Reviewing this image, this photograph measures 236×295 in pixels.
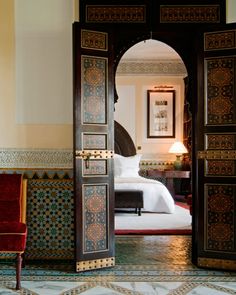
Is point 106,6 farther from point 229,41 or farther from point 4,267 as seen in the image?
point 4,267

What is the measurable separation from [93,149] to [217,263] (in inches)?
64.7

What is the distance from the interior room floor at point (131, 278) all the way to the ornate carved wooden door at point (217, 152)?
26 centimetres

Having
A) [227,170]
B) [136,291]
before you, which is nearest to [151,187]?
[227,170]

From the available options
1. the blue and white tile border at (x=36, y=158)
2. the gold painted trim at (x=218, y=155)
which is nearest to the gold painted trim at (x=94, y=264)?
the blue and white tile border at (x=36, y=158)

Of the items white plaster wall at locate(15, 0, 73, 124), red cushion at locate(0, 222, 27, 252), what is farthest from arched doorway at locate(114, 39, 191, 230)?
red cushion at locate(0, 222, 27, 252)

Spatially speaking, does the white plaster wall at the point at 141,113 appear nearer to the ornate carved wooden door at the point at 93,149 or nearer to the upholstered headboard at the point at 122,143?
the upholstered headboard at the point at 122,143

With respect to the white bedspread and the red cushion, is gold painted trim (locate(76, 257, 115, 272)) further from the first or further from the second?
the white bedspread

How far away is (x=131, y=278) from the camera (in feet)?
12.5

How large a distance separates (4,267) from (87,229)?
92 centimetres

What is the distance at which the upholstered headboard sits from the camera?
929cm

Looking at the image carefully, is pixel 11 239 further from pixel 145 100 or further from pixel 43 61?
pixel 145 100

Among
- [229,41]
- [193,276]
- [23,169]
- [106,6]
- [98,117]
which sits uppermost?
[106,6]

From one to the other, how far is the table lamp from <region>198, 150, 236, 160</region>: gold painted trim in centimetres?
498

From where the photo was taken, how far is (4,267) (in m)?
4.16
